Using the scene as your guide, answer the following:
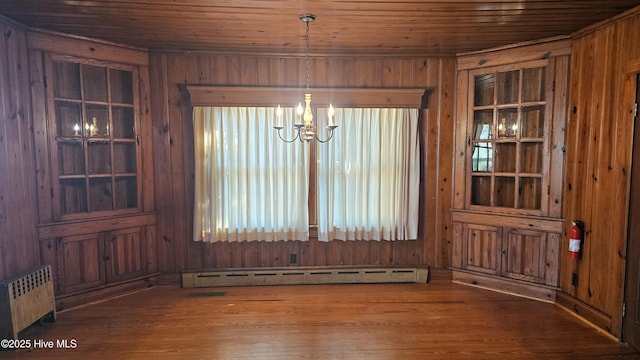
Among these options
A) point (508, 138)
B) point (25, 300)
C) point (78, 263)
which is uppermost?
point (508, 138)

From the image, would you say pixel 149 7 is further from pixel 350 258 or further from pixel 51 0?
pixel 350 258

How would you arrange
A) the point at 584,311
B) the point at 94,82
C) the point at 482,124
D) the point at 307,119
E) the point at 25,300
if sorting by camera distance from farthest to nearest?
1. the point at 482,124
2. the point at 94,82
3. the point at 584,311
4. the point at 25,300
5. the point at 307,119

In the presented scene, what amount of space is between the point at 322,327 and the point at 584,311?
7.60ft

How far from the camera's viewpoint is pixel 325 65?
152 inches

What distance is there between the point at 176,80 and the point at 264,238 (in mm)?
1924

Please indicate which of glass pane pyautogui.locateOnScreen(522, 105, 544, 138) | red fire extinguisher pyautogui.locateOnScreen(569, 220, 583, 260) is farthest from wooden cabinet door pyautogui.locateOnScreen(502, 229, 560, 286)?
glass pane pyautogui.locateOnScreen(522, 105, 544, 138)

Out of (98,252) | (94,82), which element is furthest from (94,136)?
(98,252)

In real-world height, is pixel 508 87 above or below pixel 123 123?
above

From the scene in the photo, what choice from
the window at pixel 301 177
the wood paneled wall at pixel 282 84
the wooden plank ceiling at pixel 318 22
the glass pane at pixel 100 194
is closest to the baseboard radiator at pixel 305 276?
the wood paneled wall at pixel 282 84

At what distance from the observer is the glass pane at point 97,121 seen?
3.51 meters

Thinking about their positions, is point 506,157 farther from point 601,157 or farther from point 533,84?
point 601,157

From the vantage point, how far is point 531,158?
3.61 metres

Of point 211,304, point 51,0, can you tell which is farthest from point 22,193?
point 211,304

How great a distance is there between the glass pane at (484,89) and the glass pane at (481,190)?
811 mm
